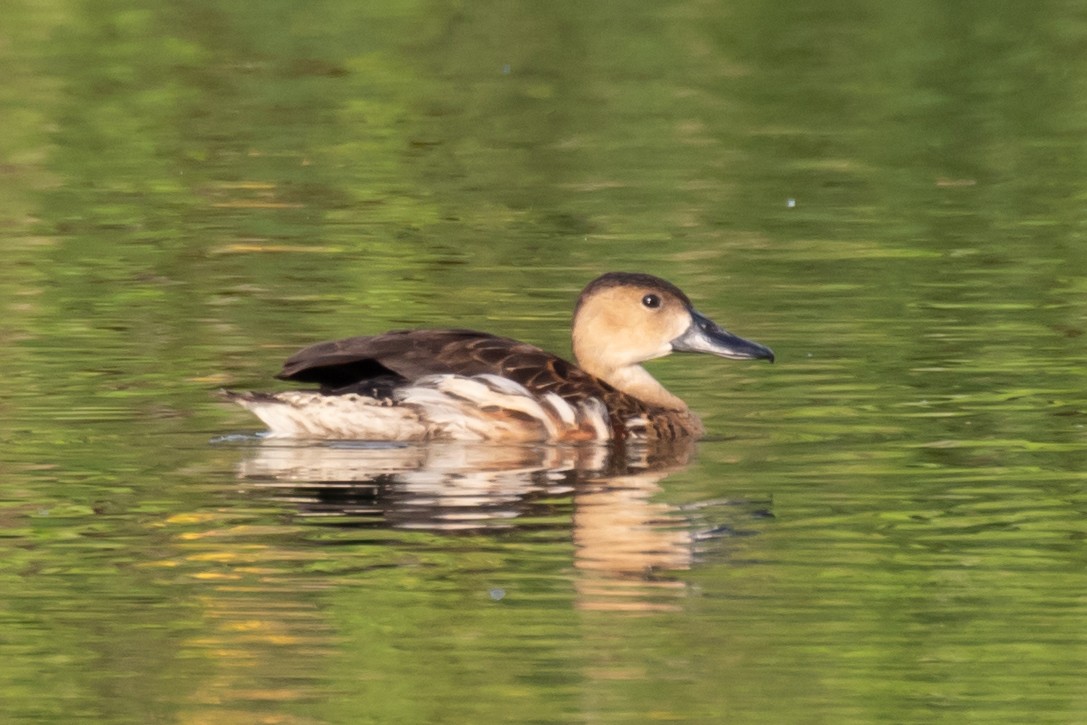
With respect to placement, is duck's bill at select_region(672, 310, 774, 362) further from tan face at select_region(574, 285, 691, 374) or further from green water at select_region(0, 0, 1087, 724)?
green water at select_region(0, 0, 1087, 724)

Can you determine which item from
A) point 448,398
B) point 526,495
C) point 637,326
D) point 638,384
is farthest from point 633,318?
point 526,495

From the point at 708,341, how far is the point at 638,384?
37cm

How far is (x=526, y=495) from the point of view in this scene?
398 inches

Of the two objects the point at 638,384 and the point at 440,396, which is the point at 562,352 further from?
the point at 440,396

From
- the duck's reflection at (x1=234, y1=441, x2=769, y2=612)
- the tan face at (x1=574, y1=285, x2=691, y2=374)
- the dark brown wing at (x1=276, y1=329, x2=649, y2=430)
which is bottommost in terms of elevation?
the duck's reflection at (x1=234, y1=441, x2=769, y2=612)

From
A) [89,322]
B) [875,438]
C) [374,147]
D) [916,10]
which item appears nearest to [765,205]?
[374,147]

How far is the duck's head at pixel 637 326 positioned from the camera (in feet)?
38.6

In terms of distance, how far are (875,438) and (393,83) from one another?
1377 cm

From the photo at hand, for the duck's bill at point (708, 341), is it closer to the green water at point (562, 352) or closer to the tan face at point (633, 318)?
the tan face at point (633, 318)

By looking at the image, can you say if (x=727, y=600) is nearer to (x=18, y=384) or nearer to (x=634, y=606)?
(x=634, y=606)

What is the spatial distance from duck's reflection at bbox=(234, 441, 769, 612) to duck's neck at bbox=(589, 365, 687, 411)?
1.73 feet

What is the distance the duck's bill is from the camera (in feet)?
38.6

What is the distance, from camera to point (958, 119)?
21562 millimetres

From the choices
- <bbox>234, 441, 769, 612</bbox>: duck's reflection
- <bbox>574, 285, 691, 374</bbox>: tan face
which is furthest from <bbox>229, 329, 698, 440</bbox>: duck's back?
<bbox>574, 285, 691, 374</bbox>: tan face
